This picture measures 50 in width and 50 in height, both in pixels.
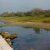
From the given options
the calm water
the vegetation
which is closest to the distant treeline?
the vegetation

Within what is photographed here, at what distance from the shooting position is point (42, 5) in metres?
6.04

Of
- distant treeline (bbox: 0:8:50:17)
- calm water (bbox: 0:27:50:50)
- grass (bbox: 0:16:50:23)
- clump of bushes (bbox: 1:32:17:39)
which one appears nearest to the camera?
calm water (bbox: 0:27:50:50)

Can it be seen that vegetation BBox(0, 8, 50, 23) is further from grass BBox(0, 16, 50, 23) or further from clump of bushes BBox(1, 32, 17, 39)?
clump of bushes BBox(1, 32, 17, 39)

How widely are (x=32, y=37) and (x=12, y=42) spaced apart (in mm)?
831

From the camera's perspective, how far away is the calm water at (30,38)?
5138 mm

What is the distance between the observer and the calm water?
5.14 meters

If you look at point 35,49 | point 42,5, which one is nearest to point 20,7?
point 42,5

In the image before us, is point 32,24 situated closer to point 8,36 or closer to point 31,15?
point 31,15

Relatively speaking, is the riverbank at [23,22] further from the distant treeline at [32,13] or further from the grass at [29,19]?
the distant treeline at [32,13]

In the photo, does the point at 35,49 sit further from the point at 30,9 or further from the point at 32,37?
the point at 30,9

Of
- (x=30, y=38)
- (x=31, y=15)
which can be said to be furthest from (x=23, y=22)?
(x=30, y=38)

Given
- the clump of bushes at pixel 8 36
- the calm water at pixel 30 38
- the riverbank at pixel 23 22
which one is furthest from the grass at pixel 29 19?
the clump of bushes at pixel 8 36

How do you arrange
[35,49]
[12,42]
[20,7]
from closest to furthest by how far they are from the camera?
[35,49] → [12,42] → [20,7]

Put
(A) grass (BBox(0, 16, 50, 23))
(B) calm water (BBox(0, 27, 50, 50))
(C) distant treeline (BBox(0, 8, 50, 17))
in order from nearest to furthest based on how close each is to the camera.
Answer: (B) calm water (BBox(0, 27, 50, 50))
(C) distant treeline (BBox(0, 8, 50, 17))
(A) grass (BBox(0, 16, 50, 23))
